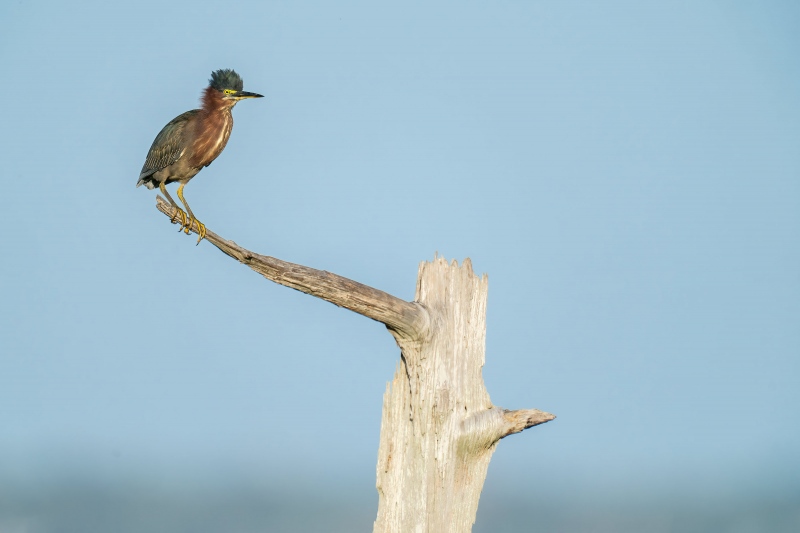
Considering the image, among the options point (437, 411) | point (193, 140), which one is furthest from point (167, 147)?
point (437, 411)

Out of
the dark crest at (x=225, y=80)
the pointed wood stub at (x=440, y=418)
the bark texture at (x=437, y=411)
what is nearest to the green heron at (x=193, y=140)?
the dark crest at (x=225, y=80)

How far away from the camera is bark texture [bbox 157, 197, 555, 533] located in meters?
7.29

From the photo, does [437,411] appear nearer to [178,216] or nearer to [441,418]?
[441,418]

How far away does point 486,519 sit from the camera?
65.7 meters

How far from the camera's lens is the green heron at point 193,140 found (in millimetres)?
10594

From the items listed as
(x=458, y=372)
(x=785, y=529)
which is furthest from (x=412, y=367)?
(x=785, y=529)

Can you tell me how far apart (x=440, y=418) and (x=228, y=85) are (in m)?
5.13

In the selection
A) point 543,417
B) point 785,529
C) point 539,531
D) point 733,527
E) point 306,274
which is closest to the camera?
point 306,274

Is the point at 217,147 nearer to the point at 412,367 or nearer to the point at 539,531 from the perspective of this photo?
the point at 412,367

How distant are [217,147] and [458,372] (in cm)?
435

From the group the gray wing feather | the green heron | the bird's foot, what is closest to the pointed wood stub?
the bird's foot

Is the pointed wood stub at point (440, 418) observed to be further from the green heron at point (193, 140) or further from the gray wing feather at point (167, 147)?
the gray wing feather at point (167, 147)

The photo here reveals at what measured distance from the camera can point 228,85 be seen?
11.2 metres

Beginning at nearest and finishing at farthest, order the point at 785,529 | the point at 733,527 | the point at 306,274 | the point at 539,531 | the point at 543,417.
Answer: the point at 306,274
the point at 543,417
the point at 785,529
the point at 733,527
the point at 539,531
